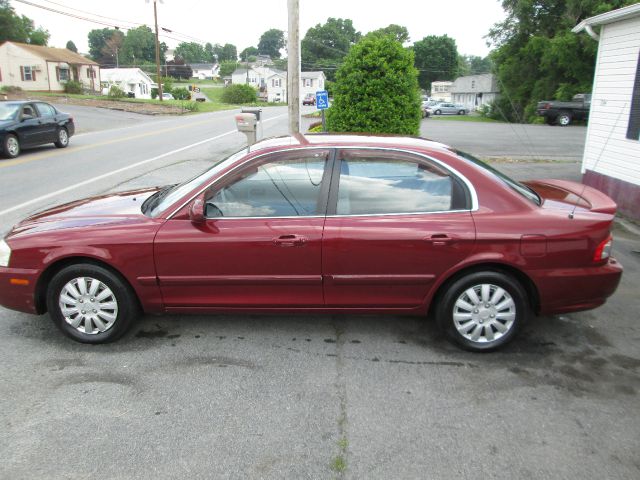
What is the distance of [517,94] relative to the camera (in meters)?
44.4

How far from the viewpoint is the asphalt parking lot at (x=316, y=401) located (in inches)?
110

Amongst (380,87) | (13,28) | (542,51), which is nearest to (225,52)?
(13,28)

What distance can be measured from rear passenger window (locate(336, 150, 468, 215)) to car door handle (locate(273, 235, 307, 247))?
0.35 meters

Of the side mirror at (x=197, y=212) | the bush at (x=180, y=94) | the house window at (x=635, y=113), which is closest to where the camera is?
the side mirror at (x=197, y=212)

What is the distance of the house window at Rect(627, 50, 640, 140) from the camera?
824 centimetres

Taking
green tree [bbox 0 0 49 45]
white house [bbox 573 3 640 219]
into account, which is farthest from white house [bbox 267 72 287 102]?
white house [bbox 573 3 640 219]

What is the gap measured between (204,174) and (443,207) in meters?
1.94

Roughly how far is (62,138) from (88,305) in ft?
46.7

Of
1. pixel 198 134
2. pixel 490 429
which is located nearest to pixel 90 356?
pixel 490 429

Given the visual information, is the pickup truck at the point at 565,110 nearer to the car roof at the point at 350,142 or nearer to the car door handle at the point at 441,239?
the car roof at the point at 350,142

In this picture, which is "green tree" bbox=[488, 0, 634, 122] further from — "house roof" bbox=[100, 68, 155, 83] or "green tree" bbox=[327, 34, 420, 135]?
"house roof" bbox=[100, 68, 155, 83]

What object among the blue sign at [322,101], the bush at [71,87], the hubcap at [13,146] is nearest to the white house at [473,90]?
the bush at [71,87]

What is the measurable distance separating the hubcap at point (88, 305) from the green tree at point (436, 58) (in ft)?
331

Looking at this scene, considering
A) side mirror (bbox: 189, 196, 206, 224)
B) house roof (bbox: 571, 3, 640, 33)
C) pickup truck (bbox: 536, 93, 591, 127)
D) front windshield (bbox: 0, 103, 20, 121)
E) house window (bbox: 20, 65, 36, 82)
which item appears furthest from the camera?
house window (bbox: 20, 65, 36, 82)
